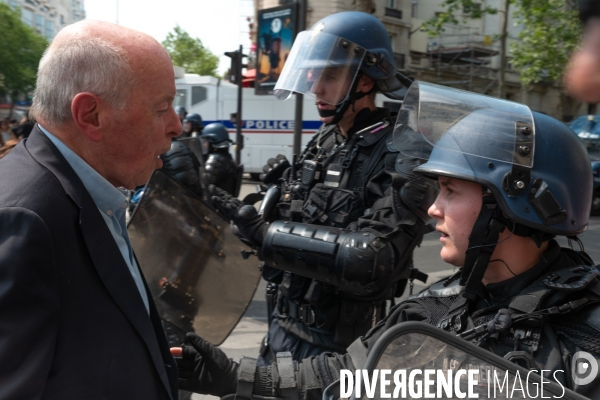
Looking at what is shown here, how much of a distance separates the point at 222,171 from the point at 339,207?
381cm

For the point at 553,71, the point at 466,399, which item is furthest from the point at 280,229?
the point at 553,71

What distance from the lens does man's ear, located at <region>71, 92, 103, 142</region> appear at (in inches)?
54.9

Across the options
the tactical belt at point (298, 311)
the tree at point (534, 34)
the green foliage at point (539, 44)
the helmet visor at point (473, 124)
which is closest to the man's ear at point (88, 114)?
the helmet visor at point (473, 124)

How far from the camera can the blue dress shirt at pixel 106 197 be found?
142cm

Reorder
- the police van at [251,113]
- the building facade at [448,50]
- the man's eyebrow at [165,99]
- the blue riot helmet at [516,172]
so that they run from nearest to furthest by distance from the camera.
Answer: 1. the man's eyebrow at [165,99]
2. the blue riot helmet at [516,172]
3. the police van at [251,113]
4. the building facade at [448,50]

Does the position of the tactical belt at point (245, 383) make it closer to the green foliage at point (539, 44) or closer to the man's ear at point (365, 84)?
the man's ear at point (365, 84)

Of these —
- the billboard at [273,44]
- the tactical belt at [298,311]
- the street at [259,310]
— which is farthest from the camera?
the billboard at [273,44]

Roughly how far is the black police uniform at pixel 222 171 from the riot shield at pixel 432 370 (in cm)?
504

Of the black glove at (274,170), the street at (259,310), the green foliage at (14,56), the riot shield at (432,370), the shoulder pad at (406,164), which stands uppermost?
the green foliage at (14,56)

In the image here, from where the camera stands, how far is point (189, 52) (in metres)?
45.2

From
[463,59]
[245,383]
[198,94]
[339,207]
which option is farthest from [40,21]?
[245,383]

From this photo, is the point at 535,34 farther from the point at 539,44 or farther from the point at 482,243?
the point at 482,243

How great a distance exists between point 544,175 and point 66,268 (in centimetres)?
120

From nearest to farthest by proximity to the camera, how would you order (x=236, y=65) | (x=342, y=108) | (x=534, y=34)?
(x=342, y=108) < (x=236, y=65) < (x=534, y=34)
